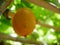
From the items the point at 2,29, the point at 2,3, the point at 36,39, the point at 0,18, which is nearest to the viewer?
the point at 2,3

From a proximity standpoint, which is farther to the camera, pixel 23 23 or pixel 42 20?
pixel 42 20

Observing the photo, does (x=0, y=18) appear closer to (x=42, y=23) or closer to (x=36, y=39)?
(x=42, y=23)

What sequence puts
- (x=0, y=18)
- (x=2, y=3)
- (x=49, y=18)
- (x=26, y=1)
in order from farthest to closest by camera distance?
(x=49, y=18) → (x=0, y=18) → (x=26, y=1) → (x=2, y=3)

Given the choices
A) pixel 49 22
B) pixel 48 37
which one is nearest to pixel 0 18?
pixel 49 22

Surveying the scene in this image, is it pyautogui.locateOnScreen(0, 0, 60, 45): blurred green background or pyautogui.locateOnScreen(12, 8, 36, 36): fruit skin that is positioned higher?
pyautogui.locateOnScreen(0, 0, 60, 45): blurred green background

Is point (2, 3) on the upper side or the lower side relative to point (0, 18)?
lower

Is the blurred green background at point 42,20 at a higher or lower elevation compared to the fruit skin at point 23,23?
higher

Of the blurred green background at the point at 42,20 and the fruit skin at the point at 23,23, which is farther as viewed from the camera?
the blurred green background at the point at 42,20

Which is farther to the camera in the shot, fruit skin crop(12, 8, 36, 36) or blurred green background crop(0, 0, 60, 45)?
blurred green background crop(0, 0, 60, 45)
